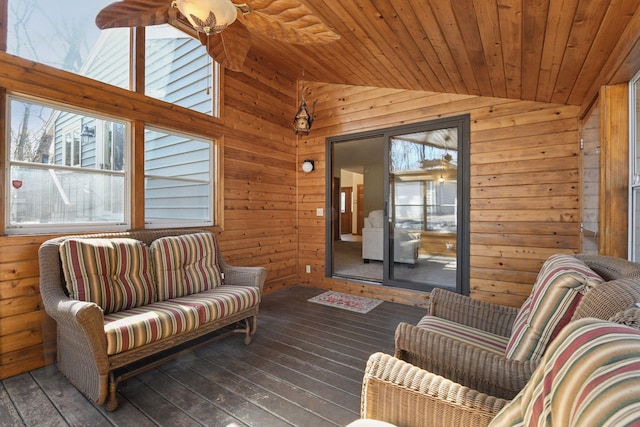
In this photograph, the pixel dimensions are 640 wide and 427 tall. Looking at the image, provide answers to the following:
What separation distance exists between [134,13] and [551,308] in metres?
2.51

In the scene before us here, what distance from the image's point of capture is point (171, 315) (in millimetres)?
2018

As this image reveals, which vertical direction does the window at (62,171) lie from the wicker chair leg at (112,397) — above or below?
above

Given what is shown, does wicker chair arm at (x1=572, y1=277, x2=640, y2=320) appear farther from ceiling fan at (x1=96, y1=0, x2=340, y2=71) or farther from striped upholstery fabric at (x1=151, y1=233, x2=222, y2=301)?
striped upholstery fabric at (x1=151, y1=233, x2=222, y2=301)

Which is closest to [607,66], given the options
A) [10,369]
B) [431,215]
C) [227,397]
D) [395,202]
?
[431,215]

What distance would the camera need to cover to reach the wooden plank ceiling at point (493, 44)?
1557 millimetres

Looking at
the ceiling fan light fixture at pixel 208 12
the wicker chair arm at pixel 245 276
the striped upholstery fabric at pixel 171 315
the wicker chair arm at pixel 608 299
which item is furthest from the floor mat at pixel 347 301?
the ceiling fan light fixture at pixel 208 12

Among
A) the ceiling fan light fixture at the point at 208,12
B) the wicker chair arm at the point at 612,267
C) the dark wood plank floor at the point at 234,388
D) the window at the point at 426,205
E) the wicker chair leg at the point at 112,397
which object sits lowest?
the dark wood plank floor at the point at 234,388

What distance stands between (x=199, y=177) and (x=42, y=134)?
4.56 ft

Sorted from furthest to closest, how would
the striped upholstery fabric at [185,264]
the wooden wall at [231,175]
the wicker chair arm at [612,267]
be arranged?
the striped upholstery fabric at [185,264]
the wooden wall at [231,175]
the wicker chair arm at [612,267]

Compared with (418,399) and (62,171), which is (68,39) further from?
(418,399)

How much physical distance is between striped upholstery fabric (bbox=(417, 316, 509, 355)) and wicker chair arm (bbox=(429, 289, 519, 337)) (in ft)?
0.22

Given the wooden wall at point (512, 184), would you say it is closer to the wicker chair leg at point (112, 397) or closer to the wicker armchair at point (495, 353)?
the wicker armchair at point (495, 353)

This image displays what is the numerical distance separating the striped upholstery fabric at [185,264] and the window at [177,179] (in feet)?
1.87

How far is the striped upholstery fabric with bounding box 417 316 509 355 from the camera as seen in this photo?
1.52 meters
